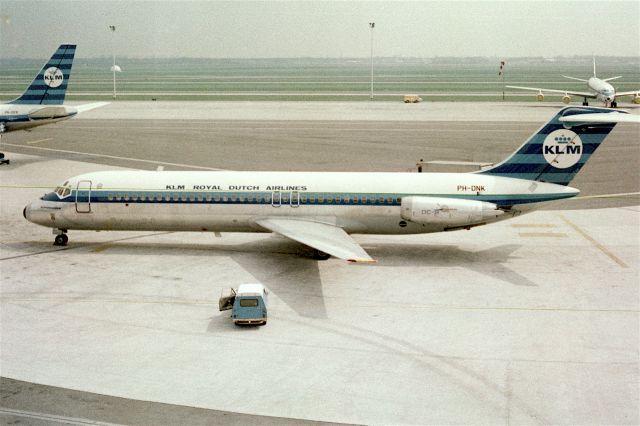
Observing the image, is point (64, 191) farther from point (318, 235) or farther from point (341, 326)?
point (341, 326)

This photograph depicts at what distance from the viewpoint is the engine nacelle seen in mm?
29766

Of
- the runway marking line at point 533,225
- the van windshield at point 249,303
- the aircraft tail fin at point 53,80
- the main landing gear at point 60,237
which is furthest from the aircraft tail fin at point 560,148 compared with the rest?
the aircraft tail fin at point 53,80

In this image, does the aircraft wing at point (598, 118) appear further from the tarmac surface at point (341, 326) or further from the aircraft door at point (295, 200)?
the aircraft door at point (295, 200)

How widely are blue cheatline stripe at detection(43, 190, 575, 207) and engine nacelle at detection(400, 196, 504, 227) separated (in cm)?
50

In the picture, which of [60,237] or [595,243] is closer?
[60,237]

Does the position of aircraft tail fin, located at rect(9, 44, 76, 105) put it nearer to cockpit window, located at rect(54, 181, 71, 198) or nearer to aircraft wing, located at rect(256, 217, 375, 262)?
cockpit window, located at rect(54, 181, 71, 198)

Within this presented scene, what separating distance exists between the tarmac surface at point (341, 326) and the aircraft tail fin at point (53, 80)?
14.5 meters

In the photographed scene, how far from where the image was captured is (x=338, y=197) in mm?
30766

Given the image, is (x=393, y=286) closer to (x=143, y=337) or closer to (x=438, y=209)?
(x=438, y=209)

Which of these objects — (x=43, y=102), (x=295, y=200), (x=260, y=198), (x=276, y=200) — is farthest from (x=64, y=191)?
(x=43, y=102)

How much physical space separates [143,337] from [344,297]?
720cm

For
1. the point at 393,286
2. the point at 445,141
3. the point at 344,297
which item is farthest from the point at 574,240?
the point at 445,141

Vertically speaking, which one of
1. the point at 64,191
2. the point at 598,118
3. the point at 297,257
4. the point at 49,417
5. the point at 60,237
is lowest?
the point at 49,417

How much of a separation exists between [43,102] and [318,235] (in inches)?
1386
